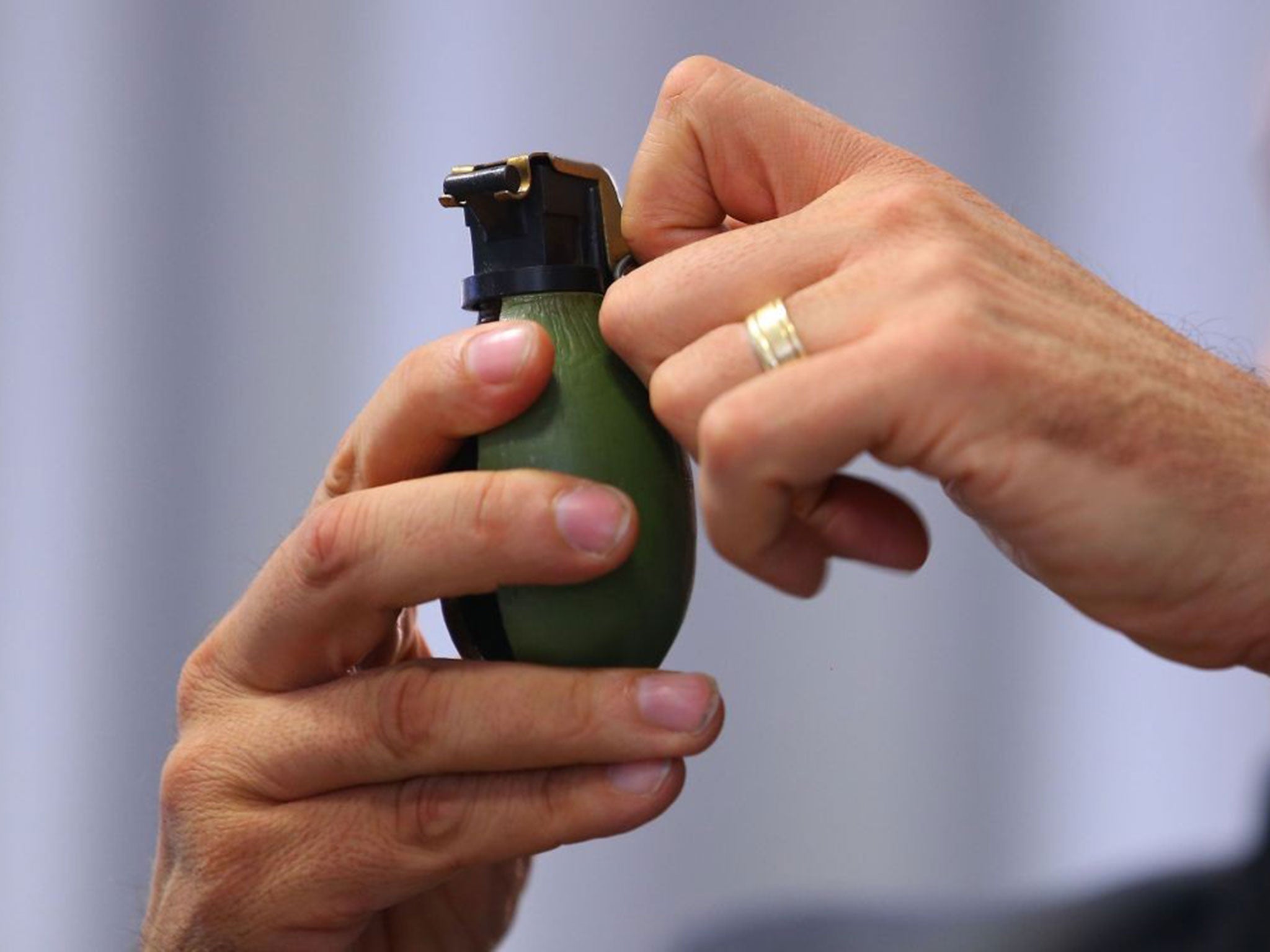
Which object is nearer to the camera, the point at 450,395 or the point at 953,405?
the point at 953,405

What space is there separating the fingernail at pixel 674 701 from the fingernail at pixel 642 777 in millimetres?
41

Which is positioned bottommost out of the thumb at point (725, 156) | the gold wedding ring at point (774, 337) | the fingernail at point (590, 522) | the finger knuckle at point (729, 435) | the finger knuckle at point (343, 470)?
the fingernail at point (590, 522)

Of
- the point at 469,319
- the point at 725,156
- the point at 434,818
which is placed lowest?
the point at 434,818

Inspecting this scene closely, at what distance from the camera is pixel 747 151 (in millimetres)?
786

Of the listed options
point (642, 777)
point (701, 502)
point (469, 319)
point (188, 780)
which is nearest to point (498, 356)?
point (701, 502)

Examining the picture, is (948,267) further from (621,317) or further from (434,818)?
(434,818)

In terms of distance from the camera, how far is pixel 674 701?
2.31ft

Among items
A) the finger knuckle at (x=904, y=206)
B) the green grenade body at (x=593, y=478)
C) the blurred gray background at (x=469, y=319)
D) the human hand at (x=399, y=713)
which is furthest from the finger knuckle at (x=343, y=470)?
the blurred gray background at (x=469, y=319)

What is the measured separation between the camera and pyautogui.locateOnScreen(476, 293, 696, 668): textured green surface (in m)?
0.71

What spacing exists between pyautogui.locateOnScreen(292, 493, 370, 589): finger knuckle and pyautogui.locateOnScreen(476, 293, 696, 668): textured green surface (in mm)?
79

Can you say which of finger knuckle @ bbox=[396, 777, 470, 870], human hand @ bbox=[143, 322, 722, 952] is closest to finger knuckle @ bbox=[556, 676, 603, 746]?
human hand @ bbox=[143, 322, 722, 952]

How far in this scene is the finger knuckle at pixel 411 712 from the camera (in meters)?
0.74

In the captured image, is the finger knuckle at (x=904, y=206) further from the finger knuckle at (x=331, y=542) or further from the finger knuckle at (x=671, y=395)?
the finger knuckle at (x=331, y=542)

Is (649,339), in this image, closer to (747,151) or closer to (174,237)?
(747,151)
